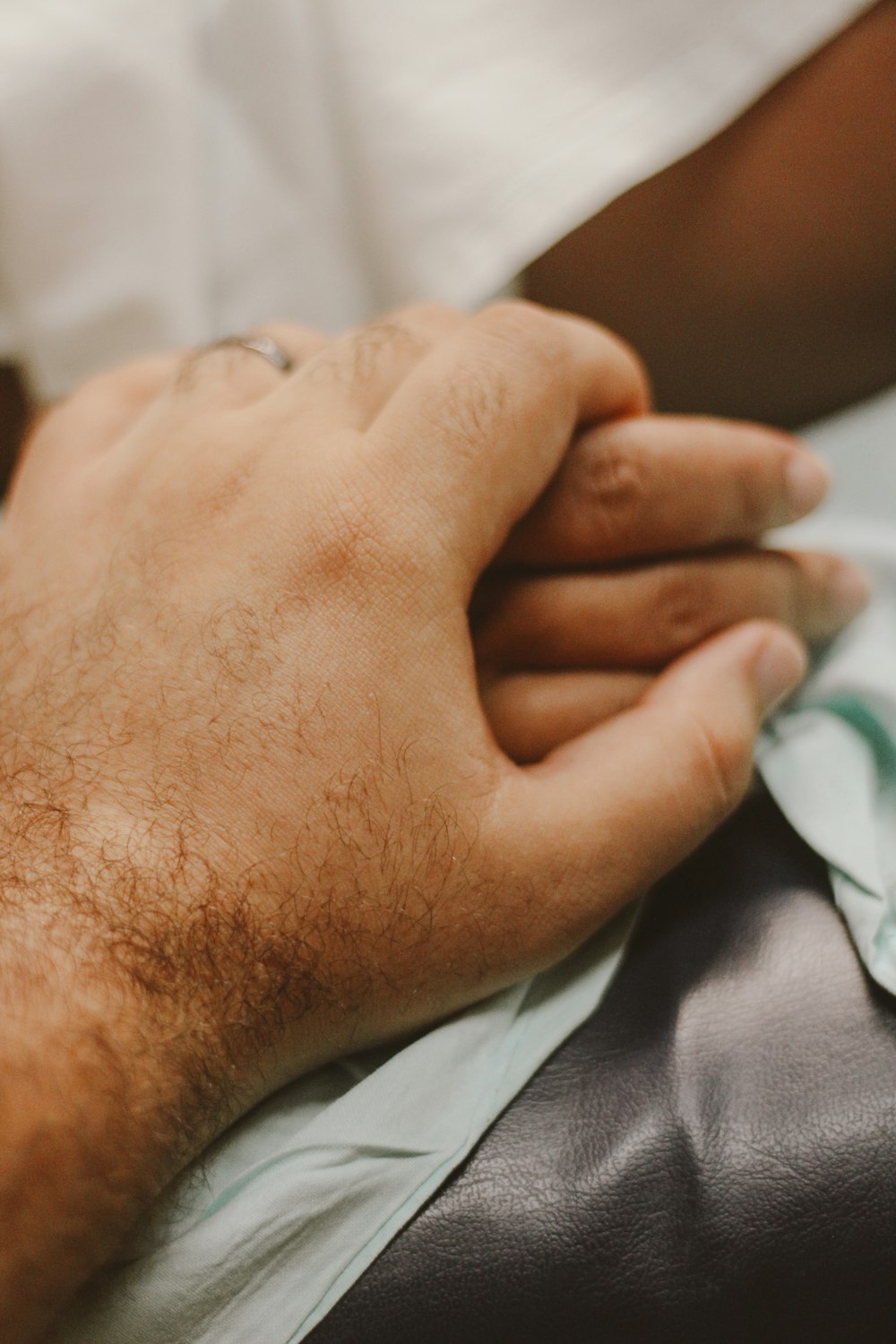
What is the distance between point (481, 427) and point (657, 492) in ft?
0.45

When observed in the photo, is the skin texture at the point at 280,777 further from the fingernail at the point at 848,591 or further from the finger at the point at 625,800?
the fingernail at the point at 848,591

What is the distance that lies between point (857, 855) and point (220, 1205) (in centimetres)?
37

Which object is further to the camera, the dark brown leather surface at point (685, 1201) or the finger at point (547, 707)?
the finger at point (547, 707)

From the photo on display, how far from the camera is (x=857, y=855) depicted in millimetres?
535

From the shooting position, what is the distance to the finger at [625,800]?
50 cm

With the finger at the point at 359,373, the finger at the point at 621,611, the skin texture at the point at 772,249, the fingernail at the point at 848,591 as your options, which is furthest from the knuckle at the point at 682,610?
the skin texture at the point at 772,249

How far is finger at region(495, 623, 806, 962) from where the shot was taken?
0.50 metres

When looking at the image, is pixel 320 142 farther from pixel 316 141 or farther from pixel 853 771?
pixel 853 771

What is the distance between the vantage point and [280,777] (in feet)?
1.59

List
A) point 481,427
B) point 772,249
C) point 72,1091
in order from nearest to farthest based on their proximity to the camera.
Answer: point 72,1091 → point 481,427 → point 772,249

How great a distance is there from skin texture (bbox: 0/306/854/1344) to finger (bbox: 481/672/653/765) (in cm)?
3

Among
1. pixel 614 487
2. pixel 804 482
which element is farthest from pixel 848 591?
pixel 614 487

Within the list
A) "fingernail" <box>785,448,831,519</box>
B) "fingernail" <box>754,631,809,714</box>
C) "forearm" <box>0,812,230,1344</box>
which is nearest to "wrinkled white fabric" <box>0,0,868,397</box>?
"fingernail" <box>785,448,831,519</box>

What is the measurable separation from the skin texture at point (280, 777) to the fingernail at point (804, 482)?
0.11 metres
